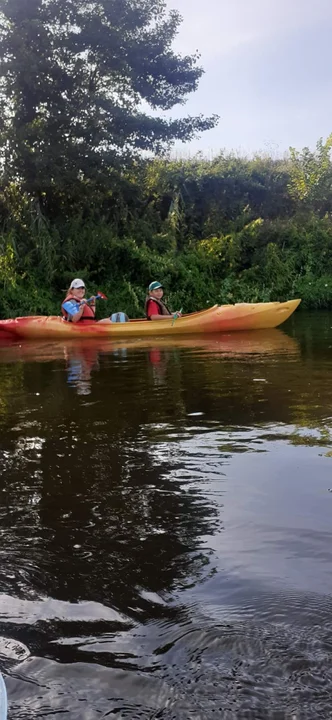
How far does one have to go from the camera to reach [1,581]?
2.34 meters

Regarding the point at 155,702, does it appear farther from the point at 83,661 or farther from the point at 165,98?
the point at 165,98

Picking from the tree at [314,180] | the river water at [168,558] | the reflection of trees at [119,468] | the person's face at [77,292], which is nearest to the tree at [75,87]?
the person's face at [77,292]

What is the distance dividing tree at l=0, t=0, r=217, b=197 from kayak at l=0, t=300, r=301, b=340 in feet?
16.0

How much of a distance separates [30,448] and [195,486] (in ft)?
4.39

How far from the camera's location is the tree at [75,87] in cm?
1478

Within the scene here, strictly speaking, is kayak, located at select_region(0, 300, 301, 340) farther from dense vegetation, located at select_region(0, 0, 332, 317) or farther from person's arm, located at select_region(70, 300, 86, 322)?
dense vegetation, located at select_region(0, 0, 332, 317)

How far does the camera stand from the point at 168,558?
251 cm

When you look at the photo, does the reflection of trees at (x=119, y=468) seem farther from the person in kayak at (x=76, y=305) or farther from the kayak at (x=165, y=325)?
the person in kayak at (x=76, y=305)

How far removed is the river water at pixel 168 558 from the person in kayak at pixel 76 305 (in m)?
5.67

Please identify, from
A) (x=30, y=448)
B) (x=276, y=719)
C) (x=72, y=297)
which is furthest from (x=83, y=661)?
(x=72, y=297)

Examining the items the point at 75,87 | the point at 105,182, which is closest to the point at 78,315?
the point at 105,182

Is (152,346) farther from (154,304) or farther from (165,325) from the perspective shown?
(154,304)

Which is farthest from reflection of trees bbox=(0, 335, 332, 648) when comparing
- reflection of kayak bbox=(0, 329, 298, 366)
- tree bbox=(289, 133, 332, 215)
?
tree bbox=(289, 133, 332, 215)

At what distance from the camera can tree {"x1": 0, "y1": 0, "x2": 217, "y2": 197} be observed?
582 inches
